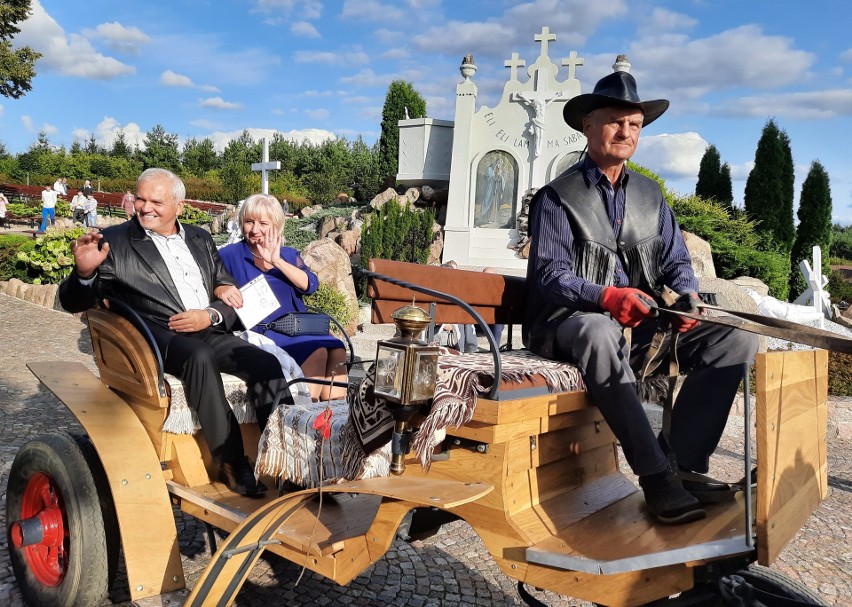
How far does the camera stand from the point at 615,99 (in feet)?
8.71

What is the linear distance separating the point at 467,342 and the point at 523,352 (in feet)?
16.1

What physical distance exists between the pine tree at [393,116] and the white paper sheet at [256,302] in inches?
975

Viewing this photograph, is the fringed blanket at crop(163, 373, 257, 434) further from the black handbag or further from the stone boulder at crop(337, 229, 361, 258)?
the stone boulder at crop(337, 229, 361, 258)

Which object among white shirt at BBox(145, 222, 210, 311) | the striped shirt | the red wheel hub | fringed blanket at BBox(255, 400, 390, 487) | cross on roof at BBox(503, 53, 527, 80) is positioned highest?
cross on roof at BBox(503, 53, 527, 80)

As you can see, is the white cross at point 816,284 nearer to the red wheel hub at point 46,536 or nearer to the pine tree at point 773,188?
the pine tree at point 773,188

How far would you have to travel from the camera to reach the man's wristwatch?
137 inches

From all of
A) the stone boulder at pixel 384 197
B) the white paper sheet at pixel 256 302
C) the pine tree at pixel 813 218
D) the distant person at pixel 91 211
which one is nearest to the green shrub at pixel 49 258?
the white paper sheet at pixel 256 302

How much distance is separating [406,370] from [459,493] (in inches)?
15.3

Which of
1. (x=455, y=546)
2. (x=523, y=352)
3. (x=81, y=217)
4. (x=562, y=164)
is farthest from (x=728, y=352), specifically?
(x=81, y=217)

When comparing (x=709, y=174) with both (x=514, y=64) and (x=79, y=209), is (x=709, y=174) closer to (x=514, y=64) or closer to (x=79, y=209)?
(x=514, y=64)

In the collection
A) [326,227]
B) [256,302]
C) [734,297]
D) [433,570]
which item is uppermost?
[326,227]

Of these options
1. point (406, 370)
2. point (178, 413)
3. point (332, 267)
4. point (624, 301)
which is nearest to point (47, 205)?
point (332, 267)

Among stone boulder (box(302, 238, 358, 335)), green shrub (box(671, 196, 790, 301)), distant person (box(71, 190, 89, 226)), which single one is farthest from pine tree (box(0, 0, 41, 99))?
green shrub (box(671, 196, 790, 301))

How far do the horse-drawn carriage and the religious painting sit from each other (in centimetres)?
1688
